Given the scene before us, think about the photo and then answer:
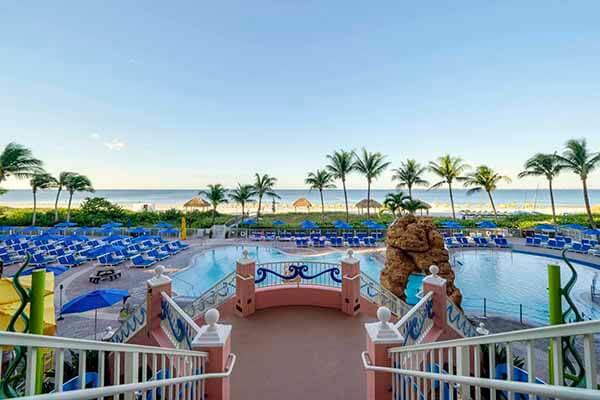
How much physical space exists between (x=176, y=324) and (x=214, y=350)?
1.68 meters

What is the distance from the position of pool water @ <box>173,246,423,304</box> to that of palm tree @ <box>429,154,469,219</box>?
52.8 feet

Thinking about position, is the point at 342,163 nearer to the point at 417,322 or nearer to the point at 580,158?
the point at 580,158

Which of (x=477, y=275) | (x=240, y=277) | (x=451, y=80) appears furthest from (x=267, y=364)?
(x=451, y=80)

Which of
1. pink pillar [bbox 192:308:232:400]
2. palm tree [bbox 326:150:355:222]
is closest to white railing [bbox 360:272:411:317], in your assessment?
pink pillar [bbox 192:308:232:400]

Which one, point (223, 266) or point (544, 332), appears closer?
point (544, 332)

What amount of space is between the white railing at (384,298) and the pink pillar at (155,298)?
5.11 meters

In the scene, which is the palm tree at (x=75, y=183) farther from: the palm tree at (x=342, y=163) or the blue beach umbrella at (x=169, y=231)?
the palm tree at (x=342, y=163)

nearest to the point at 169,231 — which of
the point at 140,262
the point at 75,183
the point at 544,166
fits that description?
the point at 140,262

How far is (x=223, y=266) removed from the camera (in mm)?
17172

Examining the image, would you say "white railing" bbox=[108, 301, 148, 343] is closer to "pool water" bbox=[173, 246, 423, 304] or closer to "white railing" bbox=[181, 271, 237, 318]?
"white railing" bbox=[181, 271, 237, 318]

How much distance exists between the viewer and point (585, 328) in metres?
1.15

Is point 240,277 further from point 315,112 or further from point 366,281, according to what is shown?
point 315,112

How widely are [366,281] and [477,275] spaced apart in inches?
474

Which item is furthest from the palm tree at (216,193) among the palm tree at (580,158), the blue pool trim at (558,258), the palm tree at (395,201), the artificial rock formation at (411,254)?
the palm tree at (580,158)
